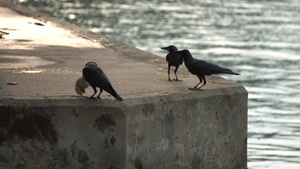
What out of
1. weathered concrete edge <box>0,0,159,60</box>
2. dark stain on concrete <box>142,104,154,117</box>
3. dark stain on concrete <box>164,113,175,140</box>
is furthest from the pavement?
dark stain on concrete <box>164,113,175,140</box>

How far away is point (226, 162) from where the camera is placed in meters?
7.79

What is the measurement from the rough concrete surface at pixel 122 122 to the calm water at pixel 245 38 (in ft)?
5.63

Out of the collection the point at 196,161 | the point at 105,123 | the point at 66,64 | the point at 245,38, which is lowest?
the point at 245,38

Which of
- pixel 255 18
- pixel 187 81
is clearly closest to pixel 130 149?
pixel 187 81

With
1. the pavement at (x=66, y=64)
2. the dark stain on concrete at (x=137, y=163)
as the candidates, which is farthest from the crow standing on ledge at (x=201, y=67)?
the dark stain on concrete at (x=137, y=163)

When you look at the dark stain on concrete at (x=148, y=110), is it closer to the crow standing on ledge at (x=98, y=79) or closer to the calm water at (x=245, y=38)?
the crow standing on ledge at (x=98, y=79)

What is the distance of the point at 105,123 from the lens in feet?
22.1

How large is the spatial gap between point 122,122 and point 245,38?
44.9ft

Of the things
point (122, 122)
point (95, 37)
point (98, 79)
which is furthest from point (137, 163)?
point (95, 37)

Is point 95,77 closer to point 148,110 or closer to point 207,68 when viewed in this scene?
point 148,110

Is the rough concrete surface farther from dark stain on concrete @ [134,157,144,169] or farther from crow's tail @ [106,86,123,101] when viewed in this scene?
crow's tail @ [106,86,123,101]

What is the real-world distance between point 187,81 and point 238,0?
73.6 ft

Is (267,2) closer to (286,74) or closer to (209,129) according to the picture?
(286,74)

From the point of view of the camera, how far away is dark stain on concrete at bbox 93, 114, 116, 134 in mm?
6703
